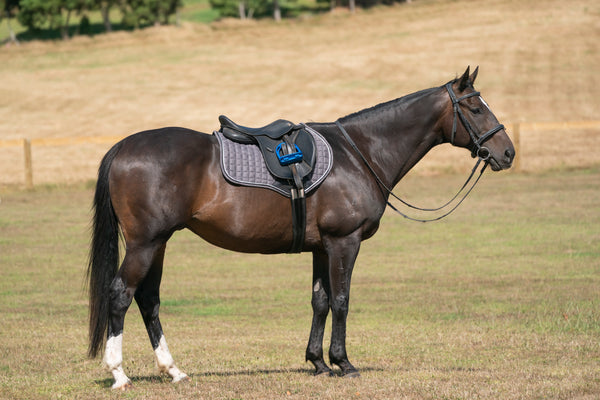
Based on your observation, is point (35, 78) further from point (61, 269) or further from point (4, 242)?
point (61, 269)

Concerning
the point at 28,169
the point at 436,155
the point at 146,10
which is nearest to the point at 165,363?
the point at 28,169

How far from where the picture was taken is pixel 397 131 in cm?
762

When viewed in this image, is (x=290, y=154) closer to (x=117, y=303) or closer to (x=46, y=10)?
(x=117, y=303)

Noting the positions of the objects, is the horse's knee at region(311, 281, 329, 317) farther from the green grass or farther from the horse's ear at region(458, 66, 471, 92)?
the horse's ear at region(458, 66, 471, 92)

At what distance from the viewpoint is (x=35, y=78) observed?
50031 mm

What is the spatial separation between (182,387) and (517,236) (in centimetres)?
1197

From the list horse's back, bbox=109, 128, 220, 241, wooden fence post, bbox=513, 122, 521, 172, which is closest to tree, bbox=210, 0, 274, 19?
wooden fence post, bbox=513, 122, 521, 172

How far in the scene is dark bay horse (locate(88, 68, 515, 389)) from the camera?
673cm

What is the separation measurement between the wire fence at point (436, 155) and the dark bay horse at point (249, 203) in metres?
21.6

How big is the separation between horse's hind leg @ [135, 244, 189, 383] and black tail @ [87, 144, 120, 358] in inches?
12.2

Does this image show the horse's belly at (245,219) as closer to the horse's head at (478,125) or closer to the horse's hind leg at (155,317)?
the horse's hind leg at (155,317)

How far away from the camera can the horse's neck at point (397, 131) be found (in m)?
7.55

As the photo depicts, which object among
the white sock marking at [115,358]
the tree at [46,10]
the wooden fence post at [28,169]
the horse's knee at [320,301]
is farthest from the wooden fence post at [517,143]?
the tree at [46,10]

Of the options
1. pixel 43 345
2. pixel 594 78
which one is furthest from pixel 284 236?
pixel 594 78
